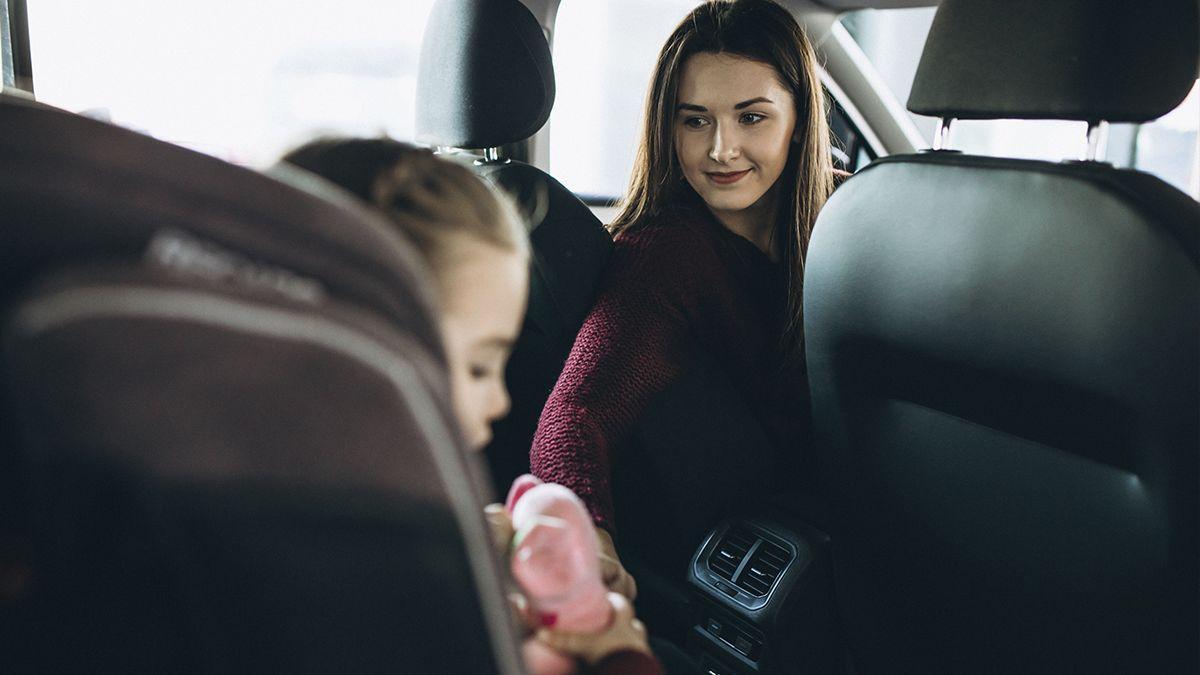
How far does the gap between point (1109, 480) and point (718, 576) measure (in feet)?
1.99

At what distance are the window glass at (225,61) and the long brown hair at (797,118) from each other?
46 cm

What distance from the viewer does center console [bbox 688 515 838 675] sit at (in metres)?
1.41

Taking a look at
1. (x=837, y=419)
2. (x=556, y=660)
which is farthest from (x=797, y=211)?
(x=556, y=660)

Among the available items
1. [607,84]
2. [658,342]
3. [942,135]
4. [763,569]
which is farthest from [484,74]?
[607,84]

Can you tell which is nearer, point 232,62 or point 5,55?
point 5,55

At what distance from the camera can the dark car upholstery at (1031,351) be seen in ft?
3.11

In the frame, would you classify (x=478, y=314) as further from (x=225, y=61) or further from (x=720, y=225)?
(x=225, y=61)

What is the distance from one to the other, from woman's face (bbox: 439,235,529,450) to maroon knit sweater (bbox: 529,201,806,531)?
0.65m

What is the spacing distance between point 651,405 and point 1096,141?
0.69 metres

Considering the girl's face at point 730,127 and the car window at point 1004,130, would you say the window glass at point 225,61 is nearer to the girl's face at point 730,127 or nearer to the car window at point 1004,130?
the girl's face at point 730,127

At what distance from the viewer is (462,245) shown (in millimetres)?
657

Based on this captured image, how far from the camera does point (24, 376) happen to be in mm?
450

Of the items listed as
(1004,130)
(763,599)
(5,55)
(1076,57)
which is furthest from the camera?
(1004,130)

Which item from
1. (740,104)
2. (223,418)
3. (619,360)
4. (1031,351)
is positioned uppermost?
(740,104)
